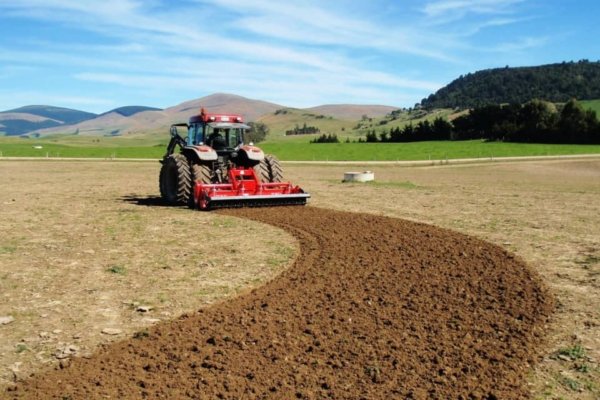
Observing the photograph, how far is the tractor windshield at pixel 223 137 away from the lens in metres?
17.0

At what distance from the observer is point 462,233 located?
1170 centimetres

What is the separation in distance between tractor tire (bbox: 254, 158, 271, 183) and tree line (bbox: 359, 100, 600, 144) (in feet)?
235

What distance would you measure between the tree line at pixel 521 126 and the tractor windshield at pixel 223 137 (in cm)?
7177

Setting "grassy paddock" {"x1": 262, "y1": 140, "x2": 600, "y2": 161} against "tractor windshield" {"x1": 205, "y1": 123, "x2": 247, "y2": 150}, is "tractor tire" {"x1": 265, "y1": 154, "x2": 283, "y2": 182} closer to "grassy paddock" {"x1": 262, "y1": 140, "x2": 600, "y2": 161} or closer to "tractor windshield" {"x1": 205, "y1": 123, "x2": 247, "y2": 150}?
"tractor windshield" {"x1": 205, "y1": 123, "x2": 247, "y2": 150}

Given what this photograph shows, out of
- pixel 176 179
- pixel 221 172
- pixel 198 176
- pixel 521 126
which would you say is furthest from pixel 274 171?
pixel 521 126

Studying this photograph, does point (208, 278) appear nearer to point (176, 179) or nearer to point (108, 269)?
point (108, 269)

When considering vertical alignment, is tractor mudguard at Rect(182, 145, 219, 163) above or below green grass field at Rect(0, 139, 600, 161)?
above

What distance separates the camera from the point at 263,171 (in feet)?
55.4

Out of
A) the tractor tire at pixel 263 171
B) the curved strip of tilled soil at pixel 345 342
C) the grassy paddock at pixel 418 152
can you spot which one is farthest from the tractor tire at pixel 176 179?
the grassy paddock at pixel 418 152

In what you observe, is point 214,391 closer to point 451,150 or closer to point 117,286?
point 117,286

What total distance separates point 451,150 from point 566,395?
67.0m

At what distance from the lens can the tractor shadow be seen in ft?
55.1

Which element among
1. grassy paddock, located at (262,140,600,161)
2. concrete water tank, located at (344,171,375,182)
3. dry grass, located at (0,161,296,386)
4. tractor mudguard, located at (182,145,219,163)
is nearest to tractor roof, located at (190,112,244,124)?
tractor mudguard, located at (182,145,219,163)

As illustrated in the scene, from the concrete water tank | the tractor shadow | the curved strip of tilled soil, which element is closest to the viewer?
the curved strip of tilled soil
